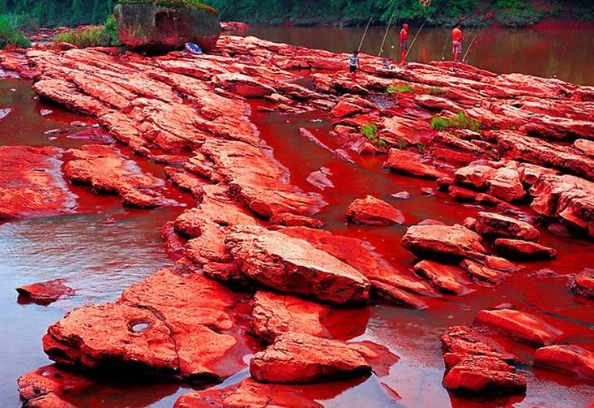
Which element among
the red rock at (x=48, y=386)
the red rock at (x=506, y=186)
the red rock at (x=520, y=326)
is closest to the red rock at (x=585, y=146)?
the red rock at (x=506, y=186)

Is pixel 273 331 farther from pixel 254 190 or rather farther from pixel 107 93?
pixel 107 93

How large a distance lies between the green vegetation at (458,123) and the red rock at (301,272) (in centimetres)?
845

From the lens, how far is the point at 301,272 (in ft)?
24.6

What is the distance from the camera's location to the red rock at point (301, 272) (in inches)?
297

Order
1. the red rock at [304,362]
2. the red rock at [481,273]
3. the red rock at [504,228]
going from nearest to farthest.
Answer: the red rock at [304,362], the red rock at [481,273], the red rock at [504,228]

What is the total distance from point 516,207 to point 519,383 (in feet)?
19.2

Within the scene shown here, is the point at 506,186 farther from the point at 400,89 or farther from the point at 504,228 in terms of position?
the point at 400,89

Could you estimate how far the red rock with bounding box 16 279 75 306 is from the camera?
803cm

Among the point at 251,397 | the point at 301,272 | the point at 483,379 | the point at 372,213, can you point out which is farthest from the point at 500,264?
the point at 251,397

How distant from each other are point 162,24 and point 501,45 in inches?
800

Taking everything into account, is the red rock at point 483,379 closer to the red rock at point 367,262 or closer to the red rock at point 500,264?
the red rock at point 367,262

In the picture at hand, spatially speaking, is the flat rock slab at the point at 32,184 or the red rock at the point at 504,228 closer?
the red rock at the point at 504,228

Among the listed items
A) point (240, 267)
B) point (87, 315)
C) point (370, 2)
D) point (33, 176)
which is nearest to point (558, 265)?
point (240, 267)

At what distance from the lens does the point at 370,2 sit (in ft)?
191
